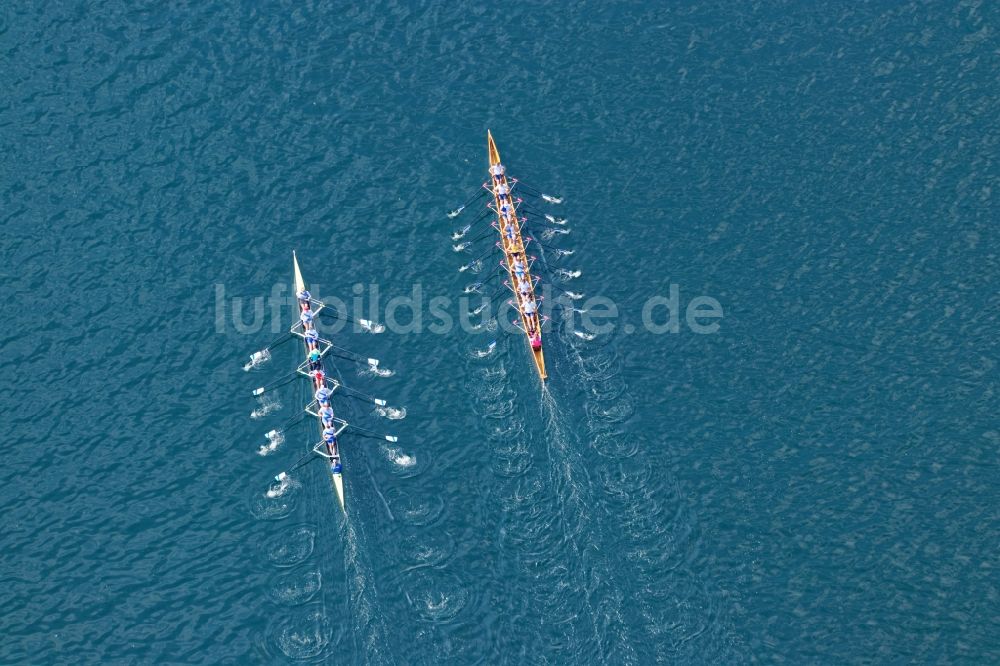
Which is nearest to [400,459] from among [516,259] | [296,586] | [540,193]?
[296,586]

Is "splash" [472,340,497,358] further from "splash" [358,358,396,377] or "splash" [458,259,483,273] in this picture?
"splash" [458,259,483,273]

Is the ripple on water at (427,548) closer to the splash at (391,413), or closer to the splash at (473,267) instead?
the splash at (391,413)

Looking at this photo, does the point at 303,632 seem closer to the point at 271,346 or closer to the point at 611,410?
the point at 271,346

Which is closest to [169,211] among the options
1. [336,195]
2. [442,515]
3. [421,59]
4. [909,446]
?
[336,195]

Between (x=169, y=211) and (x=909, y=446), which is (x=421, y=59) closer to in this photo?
(x=169, y=211)

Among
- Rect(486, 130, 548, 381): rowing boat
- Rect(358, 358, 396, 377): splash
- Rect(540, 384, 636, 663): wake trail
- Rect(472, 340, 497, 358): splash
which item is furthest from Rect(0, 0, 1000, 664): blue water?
Rect(486, 130, 548, 381): rowing boat


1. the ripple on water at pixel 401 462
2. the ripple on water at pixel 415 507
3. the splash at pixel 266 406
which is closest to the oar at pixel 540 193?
the ripple on water at pixel 401 462
